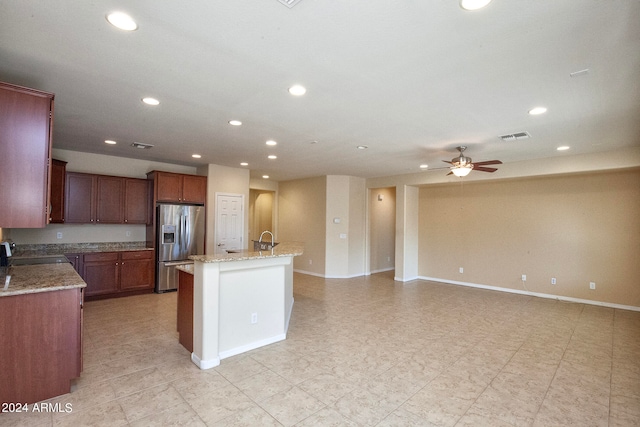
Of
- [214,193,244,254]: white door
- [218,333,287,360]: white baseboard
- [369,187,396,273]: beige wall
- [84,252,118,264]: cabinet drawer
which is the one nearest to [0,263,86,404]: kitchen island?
[218,333,287,360]: white baseboard

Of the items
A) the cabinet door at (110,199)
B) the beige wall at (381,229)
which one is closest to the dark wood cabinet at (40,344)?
the cabinet door at (110,199)

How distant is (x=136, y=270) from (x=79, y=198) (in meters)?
1.57

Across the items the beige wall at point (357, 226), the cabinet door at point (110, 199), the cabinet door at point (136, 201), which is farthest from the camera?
the beige wall at point (357, 226)

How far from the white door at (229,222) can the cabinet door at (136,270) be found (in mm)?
1312

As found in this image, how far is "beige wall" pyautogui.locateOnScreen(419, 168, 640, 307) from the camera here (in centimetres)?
525

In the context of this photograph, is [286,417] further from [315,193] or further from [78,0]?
[315,193]

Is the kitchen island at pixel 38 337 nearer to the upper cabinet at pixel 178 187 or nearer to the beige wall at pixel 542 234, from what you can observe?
the upper cabinet at pixel 178 187

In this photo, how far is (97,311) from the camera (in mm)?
4738

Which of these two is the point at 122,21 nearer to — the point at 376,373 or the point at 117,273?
the point at 376,373

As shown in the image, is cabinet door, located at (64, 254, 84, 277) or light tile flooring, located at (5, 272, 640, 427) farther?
cabinet door, located at (64, 254, 84, 277)

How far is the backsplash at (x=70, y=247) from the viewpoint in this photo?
504cm

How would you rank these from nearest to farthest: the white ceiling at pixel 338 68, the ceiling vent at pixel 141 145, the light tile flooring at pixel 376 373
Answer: the white ceiling at pixel 338 68 < the light tile flooring at pixel 376 373 < the ceiling vent at pixel 141 145

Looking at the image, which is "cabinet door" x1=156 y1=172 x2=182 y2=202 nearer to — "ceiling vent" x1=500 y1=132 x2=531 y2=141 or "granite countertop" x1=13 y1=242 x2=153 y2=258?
"granite countertop" x1=13 y1=242 x2=153 y2=258

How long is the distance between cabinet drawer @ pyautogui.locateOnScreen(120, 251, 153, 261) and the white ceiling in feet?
7.37
